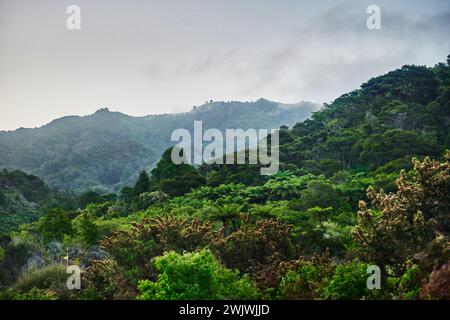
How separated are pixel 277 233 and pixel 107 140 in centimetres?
12443

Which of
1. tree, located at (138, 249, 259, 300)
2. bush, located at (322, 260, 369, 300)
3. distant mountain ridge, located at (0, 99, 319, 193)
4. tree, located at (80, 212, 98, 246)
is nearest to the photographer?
A: tree, located at (138, 249, 259, 300)

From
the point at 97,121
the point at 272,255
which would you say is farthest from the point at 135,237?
the point at 97,121

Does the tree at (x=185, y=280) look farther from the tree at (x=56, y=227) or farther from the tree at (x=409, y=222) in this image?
the tree at (x=56, y=227)

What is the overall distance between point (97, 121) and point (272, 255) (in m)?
150

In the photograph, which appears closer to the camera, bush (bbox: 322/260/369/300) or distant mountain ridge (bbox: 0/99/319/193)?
bush (bbox: 322/260/369/300)

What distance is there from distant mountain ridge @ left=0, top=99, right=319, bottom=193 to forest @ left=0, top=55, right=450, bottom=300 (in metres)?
56.3

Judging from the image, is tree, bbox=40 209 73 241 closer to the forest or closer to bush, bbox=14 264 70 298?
the forest

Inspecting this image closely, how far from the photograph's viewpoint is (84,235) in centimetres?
2191

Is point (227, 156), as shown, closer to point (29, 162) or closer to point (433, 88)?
point (433, 88)

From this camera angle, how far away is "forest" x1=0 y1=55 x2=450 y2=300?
1063 centimetres

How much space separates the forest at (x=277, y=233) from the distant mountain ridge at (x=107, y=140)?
2217 inches

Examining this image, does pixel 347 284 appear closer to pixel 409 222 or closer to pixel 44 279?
pixel 409 222

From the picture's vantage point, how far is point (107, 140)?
439 feet

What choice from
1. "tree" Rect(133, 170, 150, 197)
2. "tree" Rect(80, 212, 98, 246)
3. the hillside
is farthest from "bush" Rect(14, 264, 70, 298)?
the hillside
